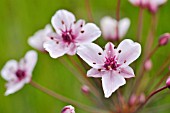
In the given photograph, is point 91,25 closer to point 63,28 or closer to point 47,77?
point 63,28

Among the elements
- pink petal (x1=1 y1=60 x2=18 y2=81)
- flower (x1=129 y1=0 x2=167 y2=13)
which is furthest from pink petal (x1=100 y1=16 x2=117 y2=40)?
pink petal (x1=1 y1=60 x2=18 y2=81)

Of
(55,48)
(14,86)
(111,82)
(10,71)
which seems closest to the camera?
(111,82)

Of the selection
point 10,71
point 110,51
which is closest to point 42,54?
point 10,71

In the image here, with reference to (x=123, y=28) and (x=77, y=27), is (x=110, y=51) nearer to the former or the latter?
(x=77, y=27)

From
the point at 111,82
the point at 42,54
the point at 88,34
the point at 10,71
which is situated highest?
the point at 88,34

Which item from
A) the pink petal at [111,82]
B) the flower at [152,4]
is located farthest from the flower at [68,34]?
the flower at [152,4]

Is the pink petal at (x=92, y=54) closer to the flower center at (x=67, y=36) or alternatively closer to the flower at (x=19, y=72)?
the flower center at (x=67, y=36)

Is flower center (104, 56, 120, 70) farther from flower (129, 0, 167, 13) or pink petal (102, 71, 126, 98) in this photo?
flower (129, 0, 167, 13)
